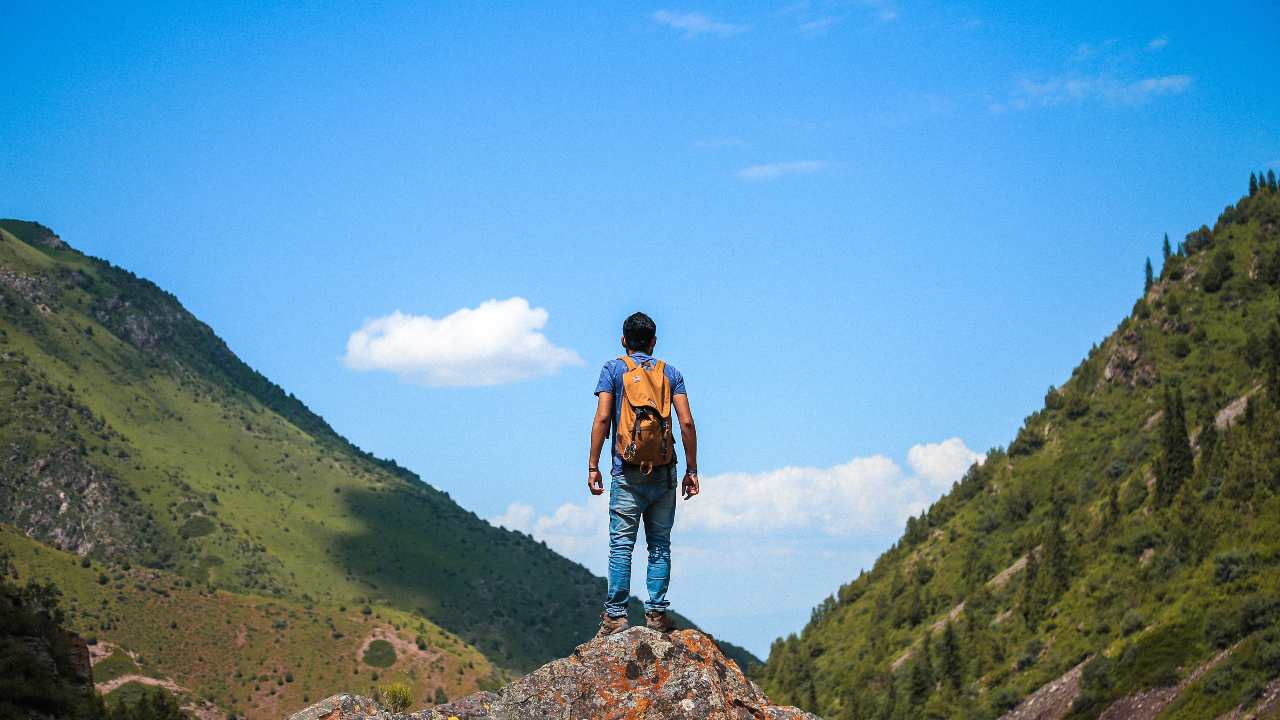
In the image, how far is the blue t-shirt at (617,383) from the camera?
15609 millimetres

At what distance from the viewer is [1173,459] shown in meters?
104

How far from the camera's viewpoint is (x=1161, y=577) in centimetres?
9862

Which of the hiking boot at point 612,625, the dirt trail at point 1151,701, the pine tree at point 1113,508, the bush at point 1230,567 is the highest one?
the pine tree at point 1113,508

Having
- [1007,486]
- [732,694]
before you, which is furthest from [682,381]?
[1007,486]

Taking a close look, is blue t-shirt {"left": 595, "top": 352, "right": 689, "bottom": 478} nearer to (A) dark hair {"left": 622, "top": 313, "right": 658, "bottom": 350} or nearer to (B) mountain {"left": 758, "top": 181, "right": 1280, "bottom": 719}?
(A) dark hair {"left": 622, "top": 313, "right": 658, "bottom": 350}

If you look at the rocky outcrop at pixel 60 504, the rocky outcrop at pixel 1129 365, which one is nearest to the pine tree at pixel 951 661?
the rocky outcrop at pixel 1129 365

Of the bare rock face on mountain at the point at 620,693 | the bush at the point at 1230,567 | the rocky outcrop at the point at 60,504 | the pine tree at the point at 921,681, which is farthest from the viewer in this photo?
the rocky outcrop at the point at 60,504

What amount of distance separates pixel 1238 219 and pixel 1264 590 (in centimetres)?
6622

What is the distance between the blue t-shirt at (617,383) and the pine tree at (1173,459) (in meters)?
96.1

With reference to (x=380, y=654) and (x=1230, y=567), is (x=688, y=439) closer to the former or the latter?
(x=1230, y=567)

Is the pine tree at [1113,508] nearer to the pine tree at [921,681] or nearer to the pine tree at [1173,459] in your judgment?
the pine tree at [1173,459]

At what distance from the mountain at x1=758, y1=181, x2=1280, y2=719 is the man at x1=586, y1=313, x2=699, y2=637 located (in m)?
62.0

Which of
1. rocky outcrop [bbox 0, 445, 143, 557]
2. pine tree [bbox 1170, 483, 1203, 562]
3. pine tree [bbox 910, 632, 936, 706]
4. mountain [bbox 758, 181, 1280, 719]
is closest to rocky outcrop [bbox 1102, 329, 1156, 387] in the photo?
mountain [bbox 758, 181, 1280, 719]

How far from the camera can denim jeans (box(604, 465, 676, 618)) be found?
15516 mm
